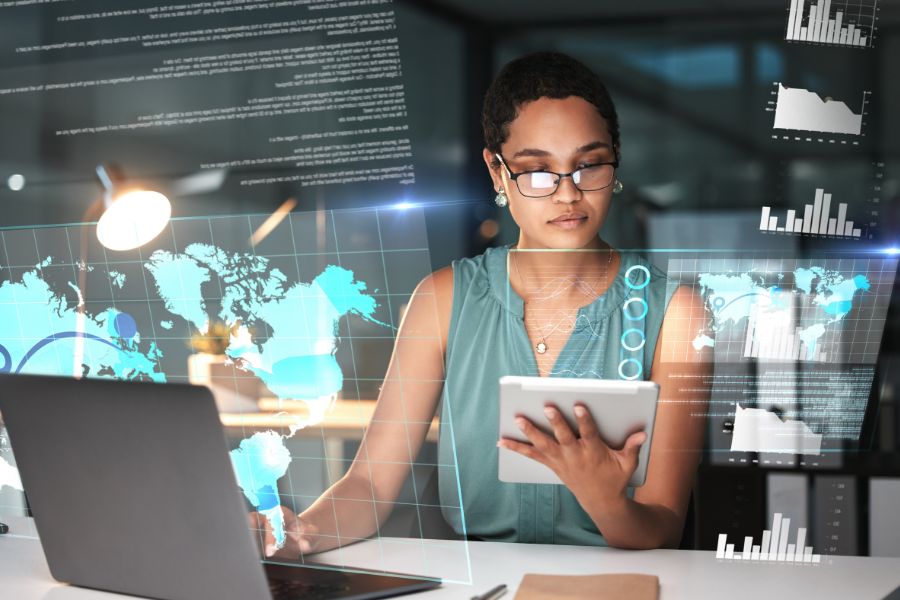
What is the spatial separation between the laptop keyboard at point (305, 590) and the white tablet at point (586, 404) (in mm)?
323

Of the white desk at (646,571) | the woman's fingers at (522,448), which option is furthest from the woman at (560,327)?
the white desk at (646,571)

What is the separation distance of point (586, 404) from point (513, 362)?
0.51 metres

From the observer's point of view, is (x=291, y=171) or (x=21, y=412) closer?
(x=21, y=412)

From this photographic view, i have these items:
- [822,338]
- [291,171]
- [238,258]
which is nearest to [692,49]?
[822,338]

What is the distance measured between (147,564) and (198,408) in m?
0.25

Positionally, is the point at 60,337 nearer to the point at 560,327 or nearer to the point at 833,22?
the point at 560,327

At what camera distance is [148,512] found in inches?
37.9

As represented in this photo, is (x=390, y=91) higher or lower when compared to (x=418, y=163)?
higher

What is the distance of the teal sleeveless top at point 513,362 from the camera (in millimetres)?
1630

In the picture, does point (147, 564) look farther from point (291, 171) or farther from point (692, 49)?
point (692, 49)

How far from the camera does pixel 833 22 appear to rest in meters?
1.93

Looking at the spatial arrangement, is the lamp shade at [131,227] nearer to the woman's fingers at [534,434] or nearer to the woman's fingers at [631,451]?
the woman's fingers at [534,434]

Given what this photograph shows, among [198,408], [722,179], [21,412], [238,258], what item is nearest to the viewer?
[198,408]
